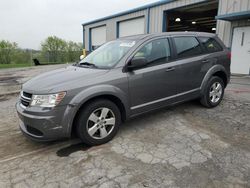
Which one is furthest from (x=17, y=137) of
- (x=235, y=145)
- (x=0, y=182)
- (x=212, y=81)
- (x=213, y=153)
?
(x=212, y=81)

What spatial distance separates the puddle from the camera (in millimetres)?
2961

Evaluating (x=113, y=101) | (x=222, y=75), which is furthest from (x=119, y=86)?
(x=222, y=75)

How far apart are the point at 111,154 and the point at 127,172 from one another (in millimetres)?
490

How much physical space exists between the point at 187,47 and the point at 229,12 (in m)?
6.90

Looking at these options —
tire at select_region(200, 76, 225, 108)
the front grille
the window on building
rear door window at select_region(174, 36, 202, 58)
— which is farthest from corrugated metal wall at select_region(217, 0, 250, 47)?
the front grille

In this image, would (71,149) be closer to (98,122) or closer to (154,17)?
(98,122)

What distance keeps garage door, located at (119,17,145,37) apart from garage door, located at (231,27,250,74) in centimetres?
663

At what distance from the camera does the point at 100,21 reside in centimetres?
1891

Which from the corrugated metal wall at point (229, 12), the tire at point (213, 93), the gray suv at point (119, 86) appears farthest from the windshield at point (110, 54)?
the corrugated metal wall at point (229, 12)

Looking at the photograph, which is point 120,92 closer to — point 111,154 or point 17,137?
point 111,154

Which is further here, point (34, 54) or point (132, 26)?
point (34, 54)

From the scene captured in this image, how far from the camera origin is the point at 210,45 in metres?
4.53

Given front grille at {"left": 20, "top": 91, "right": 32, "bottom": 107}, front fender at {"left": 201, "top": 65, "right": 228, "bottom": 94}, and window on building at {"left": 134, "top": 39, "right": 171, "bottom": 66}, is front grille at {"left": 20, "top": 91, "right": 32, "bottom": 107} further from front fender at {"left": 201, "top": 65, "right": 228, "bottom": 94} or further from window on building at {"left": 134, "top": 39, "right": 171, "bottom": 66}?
front fender at {"left": 201, "top": 65, "right": 228, "bottom": 94}

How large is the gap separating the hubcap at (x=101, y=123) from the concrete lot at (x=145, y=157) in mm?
213
